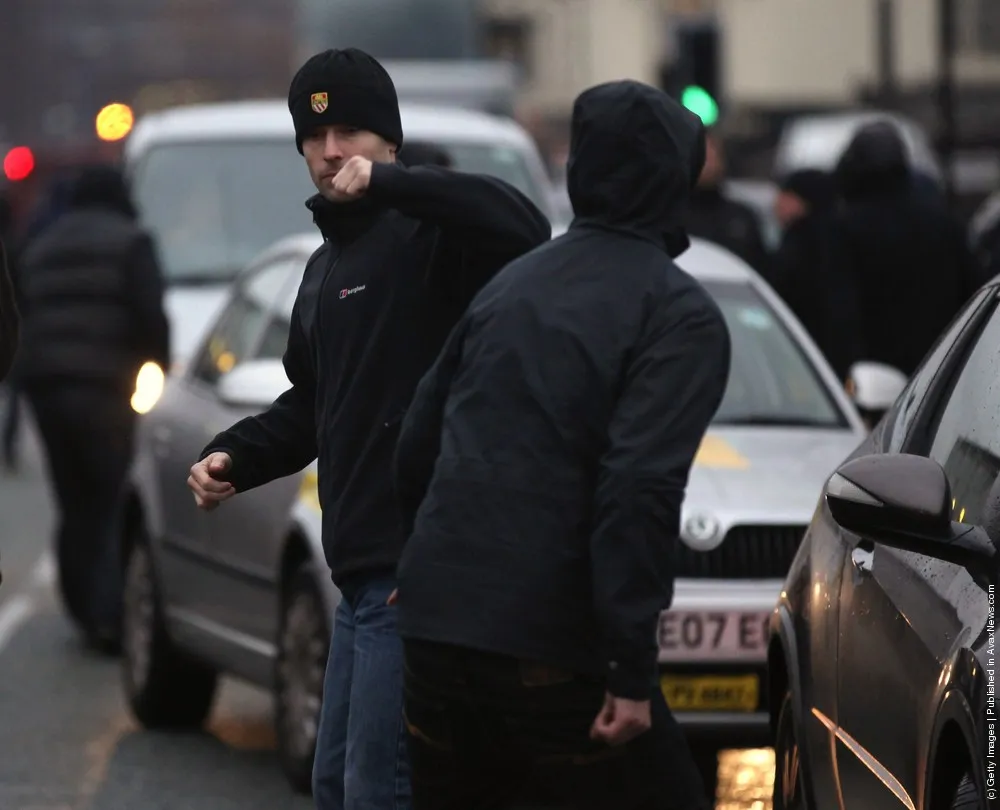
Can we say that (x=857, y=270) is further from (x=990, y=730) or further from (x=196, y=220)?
(x=990, y=730)

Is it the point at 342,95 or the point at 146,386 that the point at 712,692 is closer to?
the point at 342,95

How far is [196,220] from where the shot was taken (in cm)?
1324

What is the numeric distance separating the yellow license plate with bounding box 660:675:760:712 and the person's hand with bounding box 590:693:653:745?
3104 mm

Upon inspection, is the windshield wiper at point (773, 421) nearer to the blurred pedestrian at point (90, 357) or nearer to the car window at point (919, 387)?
the car window at point (919, 387)

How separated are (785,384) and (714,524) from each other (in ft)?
4.17

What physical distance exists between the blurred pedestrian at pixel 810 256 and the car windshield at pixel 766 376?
6.08 ft

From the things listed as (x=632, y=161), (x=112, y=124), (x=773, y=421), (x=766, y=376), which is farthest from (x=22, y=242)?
(x=632, y=161)

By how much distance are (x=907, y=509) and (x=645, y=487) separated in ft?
1.40

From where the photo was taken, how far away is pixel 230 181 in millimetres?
13141

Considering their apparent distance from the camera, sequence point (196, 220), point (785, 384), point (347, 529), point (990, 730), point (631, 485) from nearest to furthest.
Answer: point (990, 730), point (631, 485), point (347, 529), point (785, 384), point (196, 220)

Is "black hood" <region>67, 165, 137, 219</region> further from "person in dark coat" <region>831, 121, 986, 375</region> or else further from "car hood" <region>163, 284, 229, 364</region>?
"person in dark coat" <region>831, 121, 986, 375</region>

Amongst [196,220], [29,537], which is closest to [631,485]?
[196,220]

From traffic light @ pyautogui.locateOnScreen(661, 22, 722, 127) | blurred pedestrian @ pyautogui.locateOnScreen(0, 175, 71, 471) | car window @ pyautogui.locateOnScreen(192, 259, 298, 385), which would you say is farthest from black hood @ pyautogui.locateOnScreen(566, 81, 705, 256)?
traffic light @ pyautogui.locateOnScreen(661, 22, 722, 127)

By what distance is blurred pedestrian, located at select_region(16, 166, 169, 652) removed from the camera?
1095cm
